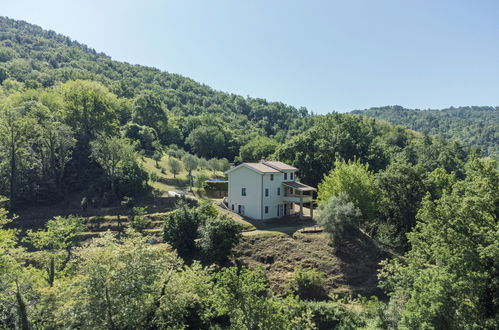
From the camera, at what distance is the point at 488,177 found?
→ 68.6ft

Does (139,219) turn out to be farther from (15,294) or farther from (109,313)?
(109,313)

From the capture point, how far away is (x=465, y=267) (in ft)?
64.4

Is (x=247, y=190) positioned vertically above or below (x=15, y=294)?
above

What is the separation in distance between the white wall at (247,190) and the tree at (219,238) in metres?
9.63

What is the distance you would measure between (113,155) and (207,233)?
2422 cm

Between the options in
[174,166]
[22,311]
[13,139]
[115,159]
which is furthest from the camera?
[174,166]

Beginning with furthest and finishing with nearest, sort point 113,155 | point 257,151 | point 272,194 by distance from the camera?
point 257,151, point 113,155, point 272,194

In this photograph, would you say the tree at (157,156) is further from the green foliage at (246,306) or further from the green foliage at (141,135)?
the green foliage at (246,306)

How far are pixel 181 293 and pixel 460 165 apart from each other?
251 feet

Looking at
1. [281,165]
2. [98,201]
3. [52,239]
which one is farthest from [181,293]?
[98,201]

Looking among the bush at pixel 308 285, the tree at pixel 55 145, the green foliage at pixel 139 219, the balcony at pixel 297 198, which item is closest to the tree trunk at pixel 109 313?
the bush at pixel 308 285

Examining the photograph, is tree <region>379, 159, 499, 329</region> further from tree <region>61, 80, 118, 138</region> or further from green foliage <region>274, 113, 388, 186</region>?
tree <region>61, 80, 118, 138</region>

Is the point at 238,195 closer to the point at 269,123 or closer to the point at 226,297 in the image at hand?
the point at 226,297

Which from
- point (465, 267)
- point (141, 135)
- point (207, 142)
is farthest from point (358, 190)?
point (207, 142)
